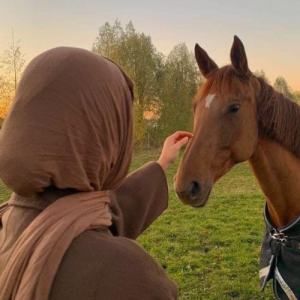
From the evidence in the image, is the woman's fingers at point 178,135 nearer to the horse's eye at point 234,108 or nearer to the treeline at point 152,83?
the horse's eye at point 234,108

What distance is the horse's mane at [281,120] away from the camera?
2705 mm

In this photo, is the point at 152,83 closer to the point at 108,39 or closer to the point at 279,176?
the point at 108,39

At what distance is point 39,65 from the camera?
3.51ft

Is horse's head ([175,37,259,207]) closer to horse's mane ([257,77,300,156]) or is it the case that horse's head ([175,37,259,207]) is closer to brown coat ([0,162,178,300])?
horse's mane ([257,77,300,156])

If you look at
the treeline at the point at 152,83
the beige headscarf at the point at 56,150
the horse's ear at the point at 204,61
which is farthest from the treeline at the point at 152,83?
the beige headscarf at the point at 56,150

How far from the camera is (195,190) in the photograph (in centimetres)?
262

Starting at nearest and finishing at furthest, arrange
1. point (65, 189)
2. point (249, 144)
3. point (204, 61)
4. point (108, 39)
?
point (65, 189) < point (249, 144) < point (204, 61) < point (108, 39)

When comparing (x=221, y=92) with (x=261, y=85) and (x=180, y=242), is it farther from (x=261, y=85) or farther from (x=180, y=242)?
(x=180, y=242)

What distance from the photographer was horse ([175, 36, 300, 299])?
2664mm

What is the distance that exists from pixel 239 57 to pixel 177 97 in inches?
1021

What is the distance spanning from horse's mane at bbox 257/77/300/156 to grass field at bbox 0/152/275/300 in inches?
98.2

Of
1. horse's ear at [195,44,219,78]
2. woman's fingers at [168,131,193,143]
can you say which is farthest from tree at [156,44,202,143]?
woman's fingers at [168,131,193,143]

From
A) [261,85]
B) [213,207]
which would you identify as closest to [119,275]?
[261,85]

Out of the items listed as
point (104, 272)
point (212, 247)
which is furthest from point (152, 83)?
point (104, 272)
